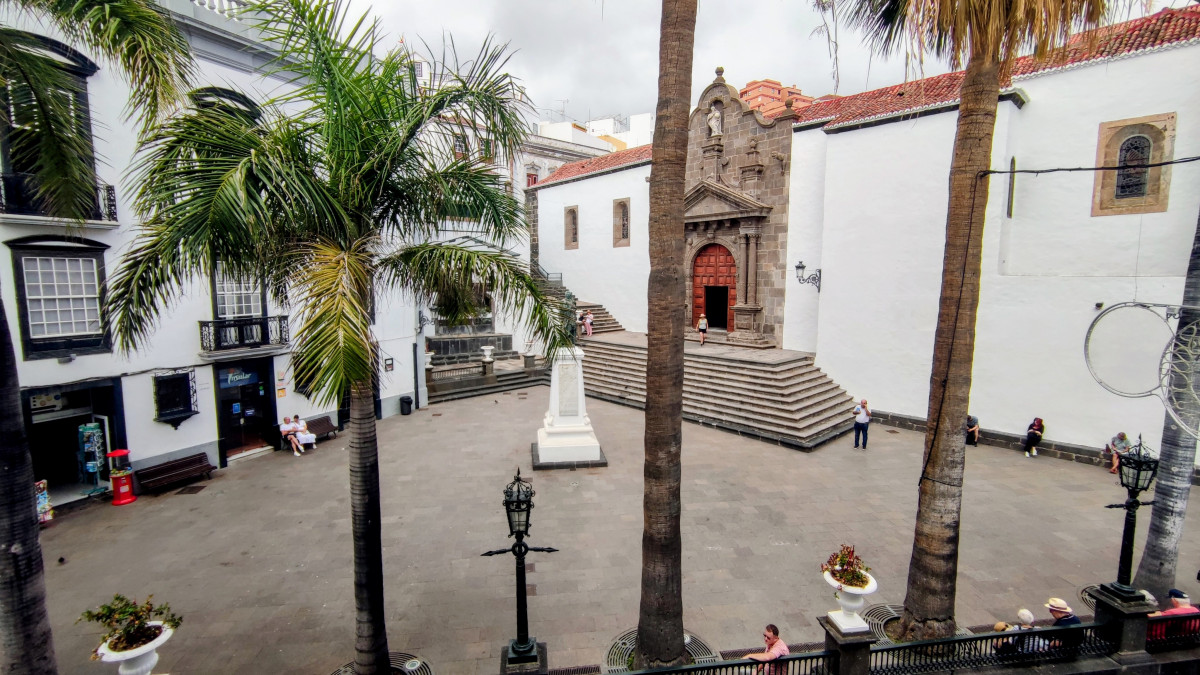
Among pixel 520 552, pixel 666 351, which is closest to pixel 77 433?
pixel 520 552

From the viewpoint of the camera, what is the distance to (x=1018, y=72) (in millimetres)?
13617

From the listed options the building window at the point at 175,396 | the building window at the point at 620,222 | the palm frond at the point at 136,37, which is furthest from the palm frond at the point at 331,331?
the building window at the point at 620,222

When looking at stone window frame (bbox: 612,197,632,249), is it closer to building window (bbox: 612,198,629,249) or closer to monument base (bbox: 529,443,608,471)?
building window (bbox: 612,198,629,249)

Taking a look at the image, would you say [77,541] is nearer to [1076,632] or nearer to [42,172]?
[42,172]

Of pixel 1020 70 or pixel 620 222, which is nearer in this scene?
pixel 1020 70

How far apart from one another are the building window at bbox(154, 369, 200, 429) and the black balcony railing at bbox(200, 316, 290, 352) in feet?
2.41

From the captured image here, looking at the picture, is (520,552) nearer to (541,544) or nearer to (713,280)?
(541,544)

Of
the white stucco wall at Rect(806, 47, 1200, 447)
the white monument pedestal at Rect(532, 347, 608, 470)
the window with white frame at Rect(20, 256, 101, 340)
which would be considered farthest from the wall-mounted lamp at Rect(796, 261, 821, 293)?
the window with white frame at Rect(20, 256, 101, 340)

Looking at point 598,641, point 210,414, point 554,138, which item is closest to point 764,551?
point 598,641

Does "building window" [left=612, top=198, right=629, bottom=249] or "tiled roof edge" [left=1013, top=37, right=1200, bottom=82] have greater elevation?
"tiled roof edge" [left=1013, top=37, right=1200, bottom=82]

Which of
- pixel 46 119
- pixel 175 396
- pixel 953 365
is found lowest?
pixel 175 396

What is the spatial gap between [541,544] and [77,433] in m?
9.57

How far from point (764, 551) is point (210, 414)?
39.0ft

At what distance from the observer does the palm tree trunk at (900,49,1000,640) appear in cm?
550
